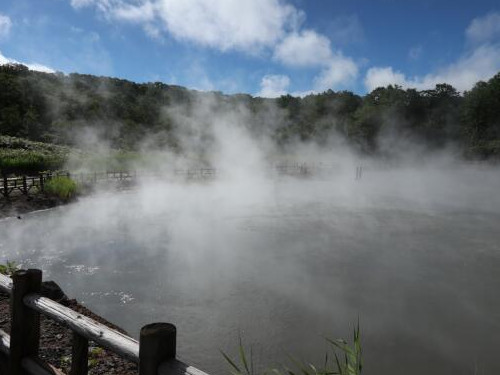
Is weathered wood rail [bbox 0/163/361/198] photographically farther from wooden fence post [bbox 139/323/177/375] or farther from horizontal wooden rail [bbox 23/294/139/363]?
wooden fence post [bbox 139/323/177/375]

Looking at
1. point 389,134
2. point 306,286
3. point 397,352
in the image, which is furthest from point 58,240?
point 389,134

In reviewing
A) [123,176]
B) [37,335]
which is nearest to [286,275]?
[37,335]

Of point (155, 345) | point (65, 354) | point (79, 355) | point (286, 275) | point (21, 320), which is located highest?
point (155, 345)

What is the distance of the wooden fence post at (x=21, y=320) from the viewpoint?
282cm

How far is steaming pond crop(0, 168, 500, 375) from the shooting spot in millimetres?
5711

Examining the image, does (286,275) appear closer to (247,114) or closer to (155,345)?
(155,345)

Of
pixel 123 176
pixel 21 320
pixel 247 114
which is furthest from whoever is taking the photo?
pixel 247 114

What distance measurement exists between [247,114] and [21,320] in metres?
46.0

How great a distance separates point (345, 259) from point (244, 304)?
374cm

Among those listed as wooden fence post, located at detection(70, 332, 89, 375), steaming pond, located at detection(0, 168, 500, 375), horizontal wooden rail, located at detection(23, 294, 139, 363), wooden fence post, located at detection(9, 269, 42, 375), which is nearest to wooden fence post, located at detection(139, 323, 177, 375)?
horizontal wooden rail, located at detection(23, 294, 139, 363)

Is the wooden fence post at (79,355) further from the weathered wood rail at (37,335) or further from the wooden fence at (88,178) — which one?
the wooden fence at (88,178)

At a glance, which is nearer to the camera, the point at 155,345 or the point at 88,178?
the point at 155,345

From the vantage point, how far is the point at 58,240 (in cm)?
1130

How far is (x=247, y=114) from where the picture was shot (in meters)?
47.8
